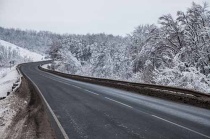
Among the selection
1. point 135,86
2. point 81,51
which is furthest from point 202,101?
point 81,51

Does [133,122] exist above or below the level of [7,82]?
above

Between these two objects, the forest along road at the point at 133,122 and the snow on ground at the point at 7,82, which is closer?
the forest along road at the point at 133,122

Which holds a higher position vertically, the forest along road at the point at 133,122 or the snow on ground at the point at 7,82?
the forest along road at the point at 133,122

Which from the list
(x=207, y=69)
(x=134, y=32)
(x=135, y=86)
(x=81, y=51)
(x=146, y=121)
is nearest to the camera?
(x=146, y=121)

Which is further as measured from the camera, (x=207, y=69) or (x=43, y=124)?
(x=207, y=69)

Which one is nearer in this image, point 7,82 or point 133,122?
point 133,122

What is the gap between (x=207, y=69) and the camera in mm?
26797

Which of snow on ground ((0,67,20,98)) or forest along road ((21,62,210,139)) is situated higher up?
forest along road ((21,62,210,139))

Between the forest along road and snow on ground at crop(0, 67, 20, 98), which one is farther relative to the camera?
snow on ground at crop(0, 67, 20, 98)

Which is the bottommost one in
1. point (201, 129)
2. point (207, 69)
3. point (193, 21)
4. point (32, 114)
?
point (32, 114)

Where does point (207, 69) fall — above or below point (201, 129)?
above

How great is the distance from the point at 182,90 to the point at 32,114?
895 cm

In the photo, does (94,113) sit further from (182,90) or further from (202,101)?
(182,90)

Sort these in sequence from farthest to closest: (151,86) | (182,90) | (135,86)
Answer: (135,86), (151,86), (182,90)
